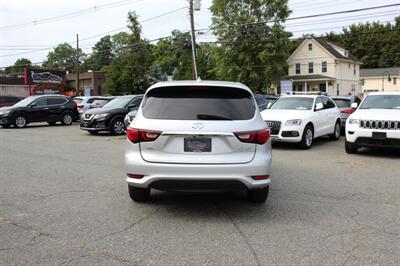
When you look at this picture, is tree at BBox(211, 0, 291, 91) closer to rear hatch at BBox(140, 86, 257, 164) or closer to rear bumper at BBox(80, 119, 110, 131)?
rear bumper at BBox(80, 119, 110, 131)

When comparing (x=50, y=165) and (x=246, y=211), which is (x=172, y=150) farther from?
(x=50, y=165)

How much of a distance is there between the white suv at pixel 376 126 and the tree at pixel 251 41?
39718mm

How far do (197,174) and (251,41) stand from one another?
4812 cm

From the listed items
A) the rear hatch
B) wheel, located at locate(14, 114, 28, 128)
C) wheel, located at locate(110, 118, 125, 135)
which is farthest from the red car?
the rear hatch

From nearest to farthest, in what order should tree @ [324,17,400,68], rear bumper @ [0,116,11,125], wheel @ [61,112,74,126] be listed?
rear bumper @ [0,116,11,125] < wheel @ [61,112,74,126] < tree @ [324,17,400,68]

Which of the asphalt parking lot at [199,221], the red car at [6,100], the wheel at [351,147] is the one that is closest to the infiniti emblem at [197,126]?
the asphalt parking lot at [199,221]

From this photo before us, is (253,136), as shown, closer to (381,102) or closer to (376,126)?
(376,126)

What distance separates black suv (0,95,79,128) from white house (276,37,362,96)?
39446mm

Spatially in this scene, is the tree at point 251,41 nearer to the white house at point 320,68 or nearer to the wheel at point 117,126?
the white house at point 320,68

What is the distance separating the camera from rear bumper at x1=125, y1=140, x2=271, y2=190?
5137 mm

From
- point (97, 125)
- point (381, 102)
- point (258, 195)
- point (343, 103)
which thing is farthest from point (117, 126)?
point (258, 195)

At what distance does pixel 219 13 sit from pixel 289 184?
158 feet

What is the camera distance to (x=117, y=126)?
17.4m

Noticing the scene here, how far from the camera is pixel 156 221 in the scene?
5332mm
